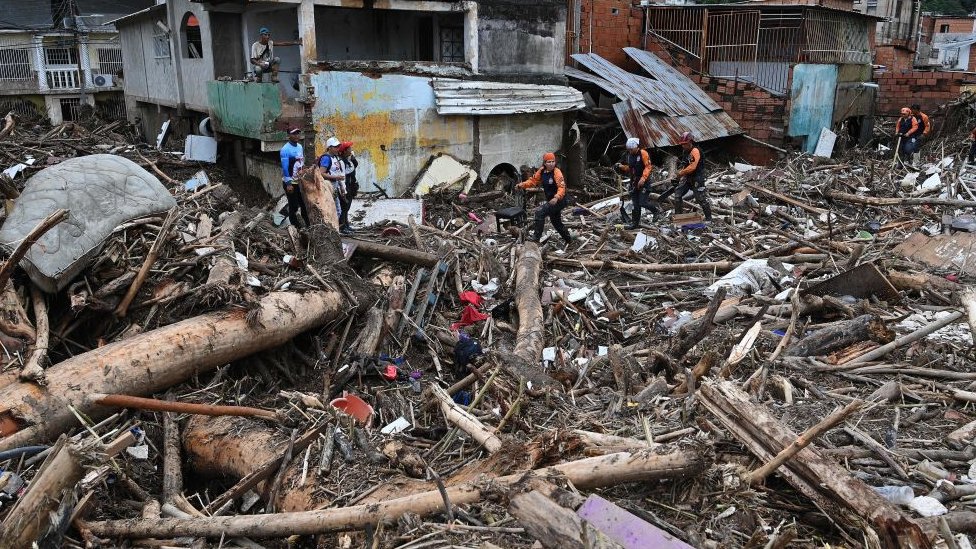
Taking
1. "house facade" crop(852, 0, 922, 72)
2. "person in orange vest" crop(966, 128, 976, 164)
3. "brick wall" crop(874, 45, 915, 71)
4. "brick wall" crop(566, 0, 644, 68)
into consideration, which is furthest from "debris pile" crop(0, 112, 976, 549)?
"house facade" crop(852, 0, 922, 72)

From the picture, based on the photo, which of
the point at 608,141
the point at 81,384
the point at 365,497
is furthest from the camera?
the point at 608,141

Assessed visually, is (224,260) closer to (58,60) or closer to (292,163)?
(292,163)

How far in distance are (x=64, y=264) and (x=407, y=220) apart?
23.0 ft

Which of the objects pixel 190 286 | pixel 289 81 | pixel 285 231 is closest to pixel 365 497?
pixel 190 286

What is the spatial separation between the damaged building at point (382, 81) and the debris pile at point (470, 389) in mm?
4052

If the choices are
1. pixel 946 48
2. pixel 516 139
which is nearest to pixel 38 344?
pixel 516 139

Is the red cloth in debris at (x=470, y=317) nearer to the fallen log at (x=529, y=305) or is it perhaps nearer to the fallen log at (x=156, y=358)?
the fallen log at (x=529, y=305)

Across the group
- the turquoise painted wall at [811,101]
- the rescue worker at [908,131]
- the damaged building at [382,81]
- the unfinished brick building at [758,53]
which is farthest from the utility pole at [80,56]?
the rescue worker at [908,131]

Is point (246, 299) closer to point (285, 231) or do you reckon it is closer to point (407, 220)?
point (285, 231)

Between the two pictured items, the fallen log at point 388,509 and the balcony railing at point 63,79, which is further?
the balcony railing at point 63,79

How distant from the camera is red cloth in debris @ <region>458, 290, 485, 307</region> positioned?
29.7 ft

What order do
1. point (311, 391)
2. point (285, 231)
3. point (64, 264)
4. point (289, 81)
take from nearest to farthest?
point (64, 264)
point (311, 391)
point (285, 231)
point (289, 81)

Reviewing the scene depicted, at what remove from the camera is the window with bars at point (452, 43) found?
17.8 metres

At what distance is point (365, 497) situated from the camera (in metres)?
4.95
